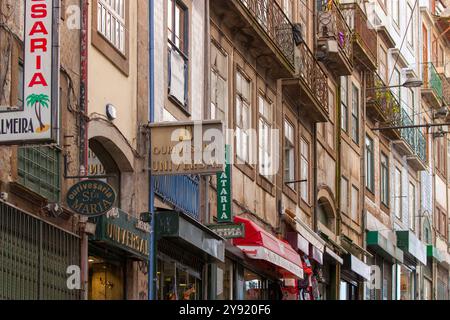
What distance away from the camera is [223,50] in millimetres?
28984

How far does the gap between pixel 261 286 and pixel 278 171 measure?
277cm

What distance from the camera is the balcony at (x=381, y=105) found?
44.3 meters

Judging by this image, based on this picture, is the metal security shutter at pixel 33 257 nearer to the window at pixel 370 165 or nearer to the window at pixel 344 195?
the window at pixel 344 195

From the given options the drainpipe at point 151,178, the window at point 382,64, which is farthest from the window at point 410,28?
the drainpipe at point 151,178

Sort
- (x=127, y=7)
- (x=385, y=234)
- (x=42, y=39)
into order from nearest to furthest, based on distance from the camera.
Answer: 1. (x=42, y=39)
2. (x=127, y=7)
3. (x=385, y=234)

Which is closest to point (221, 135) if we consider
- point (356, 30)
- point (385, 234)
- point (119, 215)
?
point (119, 215)

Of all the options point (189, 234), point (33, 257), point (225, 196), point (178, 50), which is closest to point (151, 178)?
point (189, 234)

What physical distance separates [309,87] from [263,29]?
468 cm

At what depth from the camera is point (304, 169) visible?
35.9 meters

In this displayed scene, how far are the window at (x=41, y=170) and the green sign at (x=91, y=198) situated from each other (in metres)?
0.34

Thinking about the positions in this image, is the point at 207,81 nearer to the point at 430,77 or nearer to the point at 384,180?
the point at 384,180

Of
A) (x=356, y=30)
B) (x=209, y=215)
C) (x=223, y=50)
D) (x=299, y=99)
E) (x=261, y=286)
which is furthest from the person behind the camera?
(x=356, y=30)

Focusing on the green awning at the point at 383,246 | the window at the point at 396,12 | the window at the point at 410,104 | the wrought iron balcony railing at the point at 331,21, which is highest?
the window at the point at 396,12

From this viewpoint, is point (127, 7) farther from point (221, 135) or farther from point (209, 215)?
point (209, 215)
